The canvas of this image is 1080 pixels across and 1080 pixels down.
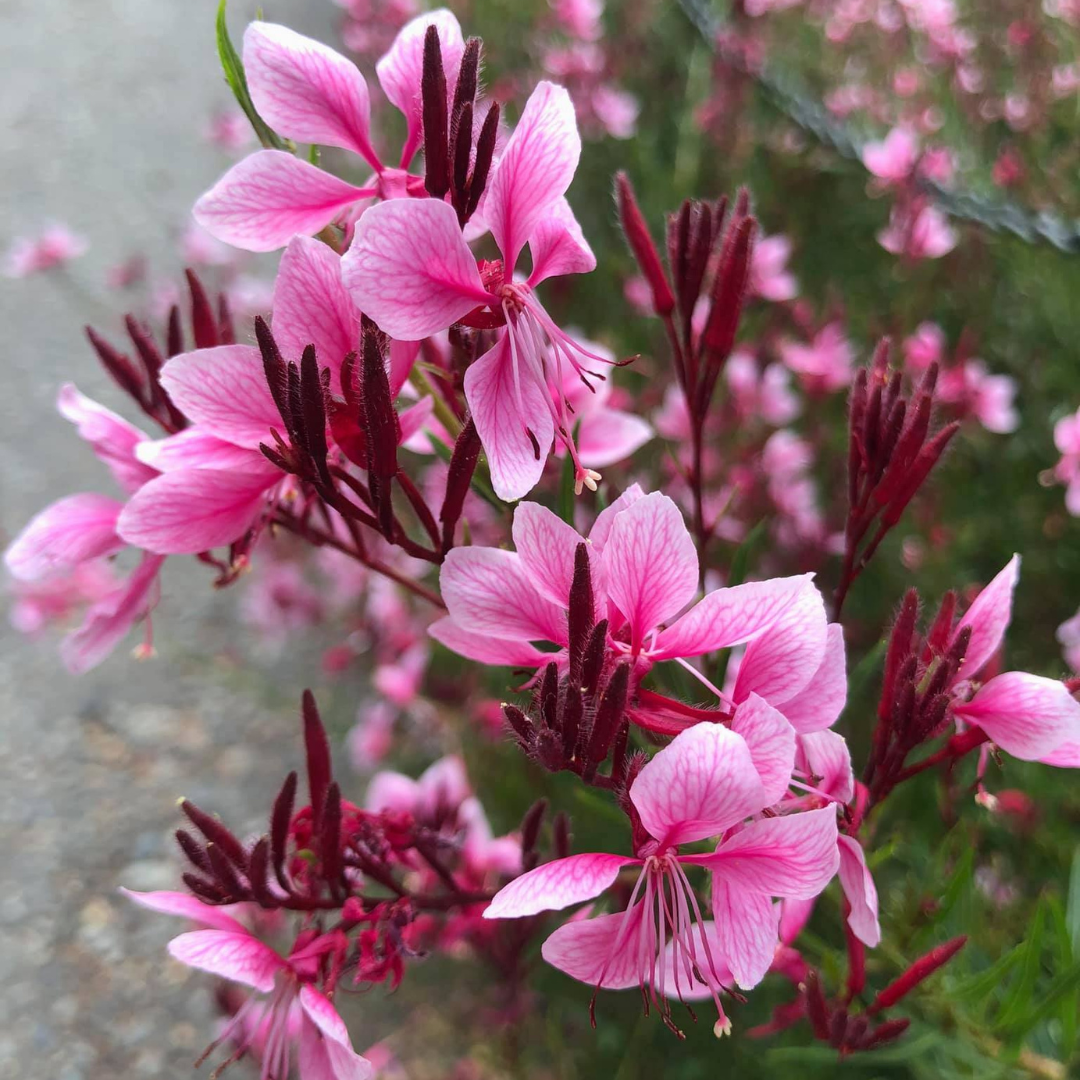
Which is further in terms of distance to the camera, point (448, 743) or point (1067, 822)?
point (448, 743)

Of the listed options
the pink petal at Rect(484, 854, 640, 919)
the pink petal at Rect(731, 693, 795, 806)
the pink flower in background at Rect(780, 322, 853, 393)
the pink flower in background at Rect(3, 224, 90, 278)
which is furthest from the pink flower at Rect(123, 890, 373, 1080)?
the pink flower in background at Rect(3, 224, 90, 278)

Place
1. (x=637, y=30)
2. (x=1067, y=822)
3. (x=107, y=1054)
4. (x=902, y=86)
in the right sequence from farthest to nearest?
1. (x=637, y=30)
2. (x=902, y=86)
3. (x=107, y=1054)
4. (x=1067, y=822)

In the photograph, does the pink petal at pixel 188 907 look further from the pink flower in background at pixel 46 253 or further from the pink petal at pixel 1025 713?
the pink flower in background at pixel 46 253

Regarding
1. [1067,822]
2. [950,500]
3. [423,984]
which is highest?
[950,500]

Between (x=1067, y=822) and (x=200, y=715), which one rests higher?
(x=1067, y=822)

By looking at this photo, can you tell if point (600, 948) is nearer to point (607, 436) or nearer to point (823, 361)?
point (607, 436)

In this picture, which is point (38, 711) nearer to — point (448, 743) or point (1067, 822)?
point (448, 743)

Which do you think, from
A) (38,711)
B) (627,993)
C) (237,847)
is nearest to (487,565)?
(237,847)
